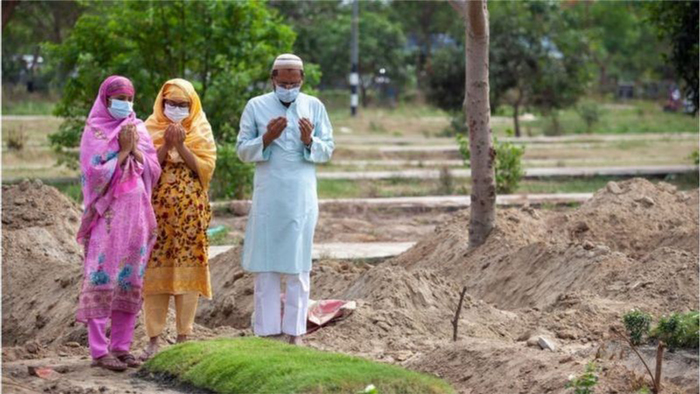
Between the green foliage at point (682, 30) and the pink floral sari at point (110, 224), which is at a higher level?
the green foliage at point (682, 30)

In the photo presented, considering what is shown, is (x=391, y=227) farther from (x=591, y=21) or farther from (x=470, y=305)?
(x=591, y=21)

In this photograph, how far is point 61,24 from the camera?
40.4 meters

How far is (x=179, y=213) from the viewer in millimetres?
8555

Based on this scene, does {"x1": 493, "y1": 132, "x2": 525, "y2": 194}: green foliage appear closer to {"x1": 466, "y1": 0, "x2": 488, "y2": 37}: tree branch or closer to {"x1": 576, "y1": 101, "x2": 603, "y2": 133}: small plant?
{"x1": 466, "y1": 0, "x2": 488, "y2": 37}: tree branch

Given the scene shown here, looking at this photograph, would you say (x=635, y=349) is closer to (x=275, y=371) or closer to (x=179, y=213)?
(x=275, y=371)

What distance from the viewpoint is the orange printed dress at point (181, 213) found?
334 inches

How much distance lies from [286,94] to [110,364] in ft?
6.65

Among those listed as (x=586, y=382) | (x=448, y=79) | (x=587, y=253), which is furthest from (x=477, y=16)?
(x=448, y=79)

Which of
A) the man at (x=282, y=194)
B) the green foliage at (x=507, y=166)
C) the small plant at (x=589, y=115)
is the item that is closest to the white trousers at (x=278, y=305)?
the man at (x=282, y=194)

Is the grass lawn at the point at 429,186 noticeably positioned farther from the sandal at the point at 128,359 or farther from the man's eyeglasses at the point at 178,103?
the sandal at the point at 128,359

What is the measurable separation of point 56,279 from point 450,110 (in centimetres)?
2588

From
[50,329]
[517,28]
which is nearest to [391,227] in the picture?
[50,329]

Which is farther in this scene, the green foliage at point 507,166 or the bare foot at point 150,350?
the green foliage at point 507,166

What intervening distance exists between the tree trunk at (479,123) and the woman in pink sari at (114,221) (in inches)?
189
